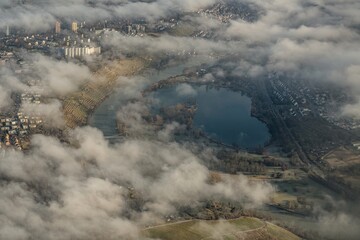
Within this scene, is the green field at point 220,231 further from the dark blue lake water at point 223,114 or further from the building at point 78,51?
the building at point 78,51

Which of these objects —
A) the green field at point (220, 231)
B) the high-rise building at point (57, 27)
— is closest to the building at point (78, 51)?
the high-rise building at point (57, 27)

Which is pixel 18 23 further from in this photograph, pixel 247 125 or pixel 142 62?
pixel 247 125

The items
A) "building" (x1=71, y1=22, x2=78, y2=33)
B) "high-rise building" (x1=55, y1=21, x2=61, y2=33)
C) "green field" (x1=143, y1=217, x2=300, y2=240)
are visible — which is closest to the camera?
"green field" (x1=143, y1=217, x2=300, y2=240)

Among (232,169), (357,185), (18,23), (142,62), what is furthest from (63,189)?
(18,23)

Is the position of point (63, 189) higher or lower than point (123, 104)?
higher

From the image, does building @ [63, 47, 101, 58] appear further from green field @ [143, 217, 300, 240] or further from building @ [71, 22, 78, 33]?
green field @ [143, 217, 300, 240]

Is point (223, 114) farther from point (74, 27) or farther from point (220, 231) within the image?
point (74, 27)

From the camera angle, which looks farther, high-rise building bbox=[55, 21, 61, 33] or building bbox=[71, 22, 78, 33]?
building bbox=[71, 22, 78, 33]

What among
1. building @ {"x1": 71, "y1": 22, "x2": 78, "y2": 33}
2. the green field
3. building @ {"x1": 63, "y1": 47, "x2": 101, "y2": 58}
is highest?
the green field

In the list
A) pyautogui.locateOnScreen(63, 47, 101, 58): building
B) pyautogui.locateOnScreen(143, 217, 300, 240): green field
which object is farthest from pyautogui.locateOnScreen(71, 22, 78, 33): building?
pyautogui.locateOnScreen(143, 217, 300, 240): green field
